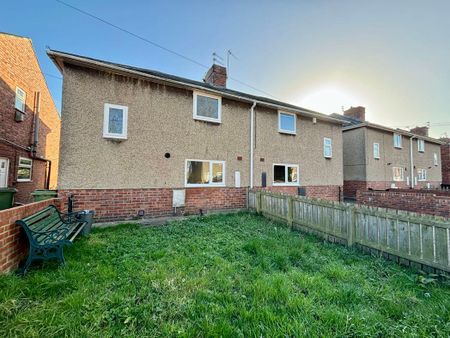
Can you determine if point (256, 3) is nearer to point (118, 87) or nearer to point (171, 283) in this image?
point (118, 87)

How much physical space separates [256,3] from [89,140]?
352 inches

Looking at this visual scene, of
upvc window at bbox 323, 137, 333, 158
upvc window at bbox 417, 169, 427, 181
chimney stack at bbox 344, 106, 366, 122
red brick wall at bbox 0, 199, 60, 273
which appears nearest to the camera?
red brick wall at bbox 0, 199, 60, 273

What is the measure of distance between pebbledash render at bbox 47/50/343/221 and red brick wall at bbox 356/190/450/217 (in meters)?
3.14

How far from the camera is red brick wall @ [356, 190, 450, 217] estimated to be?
733cm

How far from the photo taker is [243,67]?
13258 mm

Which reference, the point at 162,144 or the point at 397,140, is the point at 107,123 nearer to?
the point at 162,144

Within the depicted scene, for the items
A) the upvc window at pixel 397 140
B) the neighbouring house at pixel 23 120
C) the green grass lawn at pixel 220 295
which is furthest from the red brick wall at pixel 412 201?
the neighbouring house at pixel 23 120

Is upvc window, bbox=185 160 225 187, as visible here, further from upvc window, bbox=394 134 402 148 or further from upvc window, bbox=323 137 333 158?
upvc window, bbox=394 134 402 148

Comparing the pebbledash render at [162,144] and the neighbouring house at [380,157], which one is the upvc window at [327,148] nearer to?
the pebbledash render at [162,144]

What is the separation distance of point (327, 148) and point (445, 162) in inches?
970

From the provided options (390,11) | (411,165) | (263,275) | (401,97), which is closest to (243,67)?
(390,11)

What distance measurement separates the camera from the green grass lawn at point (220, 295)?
2.17 metres

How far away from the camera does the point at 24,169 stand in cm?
1100

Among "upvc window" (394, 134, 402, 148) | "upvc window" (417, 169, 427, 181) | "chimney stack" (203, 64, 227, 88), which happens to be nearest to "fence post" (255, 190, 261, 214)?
"chimney stack" (203, 64, 227, 88)
